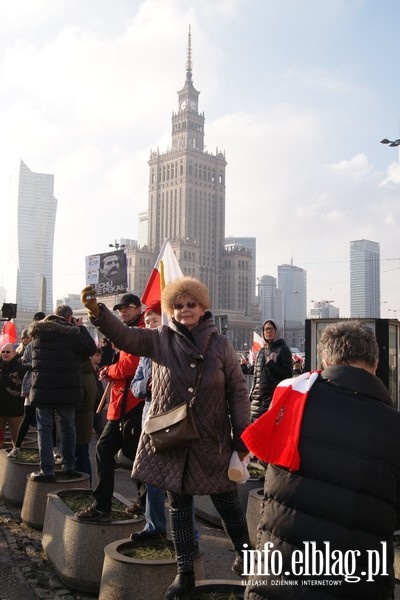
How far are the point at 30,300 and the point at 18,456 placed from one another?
14353 centimetres

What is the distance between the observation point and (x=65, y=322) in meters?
6.29

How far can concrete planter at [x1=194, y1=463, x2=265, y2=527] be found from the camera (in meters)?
5.66

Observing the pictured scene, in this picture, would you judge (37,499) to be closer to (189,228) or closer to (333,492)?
(333,492)

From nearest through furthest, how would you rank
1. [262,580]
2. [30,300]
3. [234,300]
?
[262,580]
[234,300]
[30,300]

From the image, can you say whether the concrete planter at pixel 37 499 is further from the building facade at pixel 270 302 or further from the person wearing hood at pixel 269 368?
the building facade at pixel 270 302

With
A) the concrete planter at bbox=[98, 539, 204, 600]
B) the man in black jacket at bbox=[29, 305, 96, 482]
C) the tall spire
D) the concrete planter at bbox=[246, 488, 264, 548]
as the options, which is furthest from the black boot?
the tall spire

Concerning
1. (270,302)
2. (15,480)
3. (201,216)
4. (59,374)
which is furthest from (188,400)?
(270,302)

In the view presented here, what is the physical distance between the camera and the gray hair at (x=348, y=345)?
233cm

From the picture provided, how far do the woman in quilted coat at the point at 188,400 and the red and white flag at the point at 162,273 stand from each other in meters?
2.30

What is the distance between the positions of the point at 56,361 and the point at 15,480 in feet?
4.62

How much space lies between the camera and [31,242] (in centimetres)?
14638

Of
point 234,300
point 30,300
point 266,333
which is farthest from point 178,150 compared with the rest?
point 266,333

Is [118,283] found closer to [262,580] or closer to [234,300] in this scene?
[262,580]

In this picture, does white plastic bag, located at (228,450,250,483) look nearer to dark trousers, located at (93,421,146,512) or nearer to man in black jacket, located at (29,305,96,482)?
dark trousers, located at (93,421,146,512)
